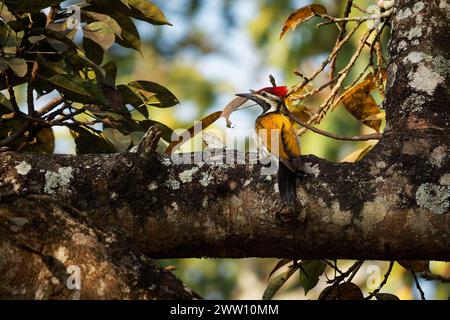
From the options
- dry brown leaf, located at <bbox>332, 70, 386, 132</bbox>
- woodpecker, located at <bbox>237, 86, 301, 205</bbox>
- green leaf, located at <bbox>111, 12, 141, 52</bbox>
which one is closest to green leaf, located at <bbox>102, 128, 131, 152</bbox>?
green leaf, located at <bbox>111, 12, 141, 52</bbox>

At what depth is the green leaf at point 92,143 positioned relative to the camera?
3.55 m

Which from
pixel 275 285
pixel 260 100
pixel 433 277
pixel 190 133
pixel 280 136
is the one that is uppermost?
pixel 190 133

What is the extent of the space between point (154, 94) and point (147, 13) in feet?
1.16

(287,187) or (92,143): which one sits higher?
(287,187)

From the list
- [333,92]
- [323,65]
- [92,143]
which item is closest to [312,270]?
[333,92]

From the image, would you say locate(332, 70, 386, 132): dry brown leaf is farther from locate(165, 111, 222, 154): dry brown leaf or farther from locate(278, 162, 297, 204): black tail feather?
locate(278, 162, 297, 204): black tail feather

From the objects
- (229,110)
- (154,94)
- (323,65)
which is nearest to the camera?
(229,110)

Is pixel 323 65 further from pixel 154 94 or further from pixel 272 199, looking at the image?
pixel 272 199

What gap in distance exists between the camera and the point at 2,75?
3238mm

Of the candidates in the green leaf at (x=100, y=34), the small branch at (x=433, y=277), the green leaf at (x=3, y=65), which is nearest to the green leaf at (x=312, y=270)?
the small branch at (x=433, y=277)

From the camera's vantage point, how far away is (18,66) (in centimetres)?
293

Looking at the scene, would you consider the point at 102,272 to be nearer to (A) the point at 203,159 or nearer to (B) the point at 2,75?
(A) the point at 203,159

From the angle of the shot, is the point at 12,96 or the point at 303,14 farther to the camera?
the point at 303,14

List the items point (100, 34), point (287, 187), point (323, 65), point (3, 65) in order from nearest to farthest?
point (287, 187)
point (3, 65)
point (100, 34)
point (323, 65)
